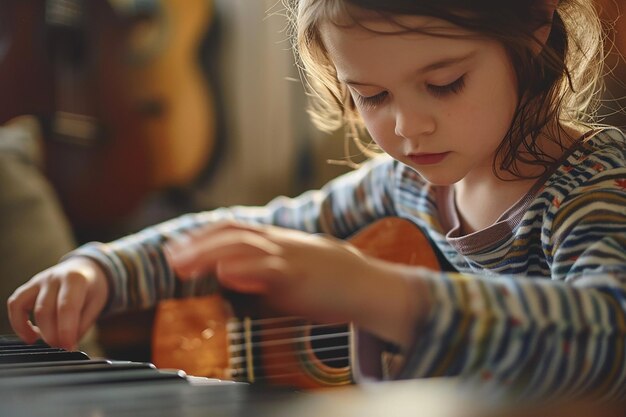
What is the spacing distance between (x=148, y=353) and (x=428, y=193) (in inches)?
28.5

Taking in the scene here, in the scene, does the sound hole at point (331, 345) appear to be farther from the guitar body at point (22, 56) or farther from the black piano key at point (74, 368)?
the guitar body at point (22, 56)

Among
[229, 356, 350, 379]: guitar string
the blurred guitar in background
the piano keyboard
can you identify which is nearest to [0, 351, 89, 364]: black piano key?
the piano keyboard

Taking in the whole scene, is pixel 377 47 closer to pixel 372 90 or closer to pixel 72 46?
pixel 372 90

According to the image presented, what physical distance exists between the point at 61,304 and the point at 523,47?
55cm

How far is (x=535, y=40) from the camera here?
816 mm

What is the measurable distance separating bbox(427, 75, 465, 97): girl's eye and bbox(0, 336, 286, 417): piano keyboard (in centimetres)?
34

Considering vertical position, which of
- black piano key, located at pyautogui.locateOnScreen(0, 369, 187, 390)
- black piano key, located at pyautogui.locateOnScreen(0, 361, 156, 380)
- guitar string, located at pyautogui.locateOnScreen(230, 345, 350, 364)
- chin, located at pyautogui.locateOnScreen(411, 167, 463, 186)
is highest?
chin, located at pyautogui.locateOnScreen(411, 167, 463, 186)

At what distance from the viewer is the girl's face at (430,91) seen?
0.72 metres

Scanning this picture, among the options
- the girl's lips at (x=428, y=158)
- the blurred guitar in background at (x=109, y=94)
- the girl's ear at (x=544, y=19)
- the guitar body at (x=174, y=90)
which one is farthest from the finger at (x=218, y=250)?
the guitar body at (x=174, y=90)

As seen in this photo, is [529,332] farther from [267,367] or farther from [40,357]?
[267,367]

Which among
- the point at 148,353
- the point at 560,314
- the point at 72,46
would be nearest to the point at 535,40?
the point at 560,314

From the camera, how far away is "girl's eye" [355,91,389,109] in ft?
2.57

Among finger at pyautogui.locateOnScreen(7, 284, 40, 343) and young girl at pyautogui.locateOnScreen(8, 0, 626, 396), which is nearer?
young girl at pyautogui.locateOnScreen(8, 0, 626, 396)

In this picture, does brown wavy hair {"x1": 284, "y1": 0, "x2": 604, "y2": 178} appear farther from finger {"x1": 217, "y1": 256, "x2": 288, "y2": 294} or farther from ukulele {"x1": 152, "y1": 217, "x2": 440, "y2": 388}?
finger {"x1": 217, "y1": 256, "x2": 288, "y2": 294}
